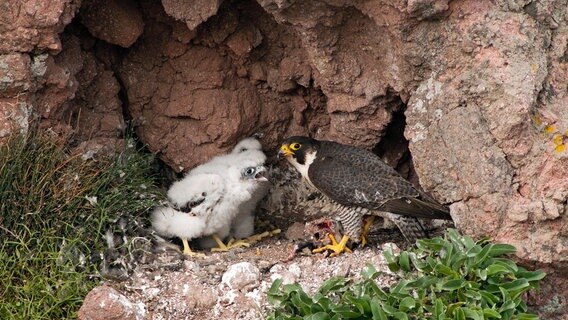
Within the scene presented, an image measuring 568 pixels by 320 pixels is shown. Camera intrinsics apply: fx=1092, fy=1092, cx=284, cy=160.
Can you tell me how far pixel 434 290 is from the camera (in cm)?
670

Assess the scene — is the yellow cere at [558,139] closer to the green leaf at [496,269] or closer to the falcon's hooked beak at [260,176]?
the green leaf at [496,269]

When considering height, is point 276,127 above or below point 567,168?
below

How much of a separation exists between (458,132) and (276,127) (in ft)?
6.71

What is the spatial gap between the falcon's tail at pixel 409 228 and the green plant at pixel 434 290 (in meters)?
0.61

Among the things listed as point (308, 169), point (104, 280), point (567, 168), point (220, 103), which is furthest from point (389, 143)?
point (104, 280)

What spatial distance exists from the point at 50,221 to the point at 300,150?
6.24 feet

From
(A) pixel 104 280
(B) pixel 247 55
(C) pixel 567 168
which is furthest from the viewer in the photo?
(B) pixel 247 55

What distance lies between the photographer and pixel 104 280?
737 centimetres

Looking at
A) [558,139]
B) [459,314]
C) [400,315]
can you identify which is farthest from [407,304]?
[558,139]

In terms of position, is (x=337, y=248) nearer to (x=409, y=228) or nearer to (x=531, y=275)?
(x=409, y=228)

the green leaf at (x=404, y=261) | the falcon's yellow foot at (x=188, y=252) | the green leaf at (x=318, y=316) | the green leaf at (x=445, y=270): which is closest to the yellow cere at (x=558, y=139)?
the green leaf at (x=445, y=270)

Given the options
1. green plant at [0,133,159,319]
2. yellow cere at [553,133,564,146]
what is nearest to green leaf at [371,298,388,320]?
yellow cere at [553,133,564,146]

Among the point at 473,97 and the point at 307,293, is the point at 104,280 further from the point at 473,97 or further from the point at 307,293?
the point at 473,97

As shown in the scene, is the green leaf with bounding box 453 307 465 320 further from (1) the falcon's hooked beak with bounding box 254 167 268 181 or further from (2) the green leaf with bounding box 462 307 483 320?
(1) the falcon's hooked beak with bounding box 254 167 268 181
